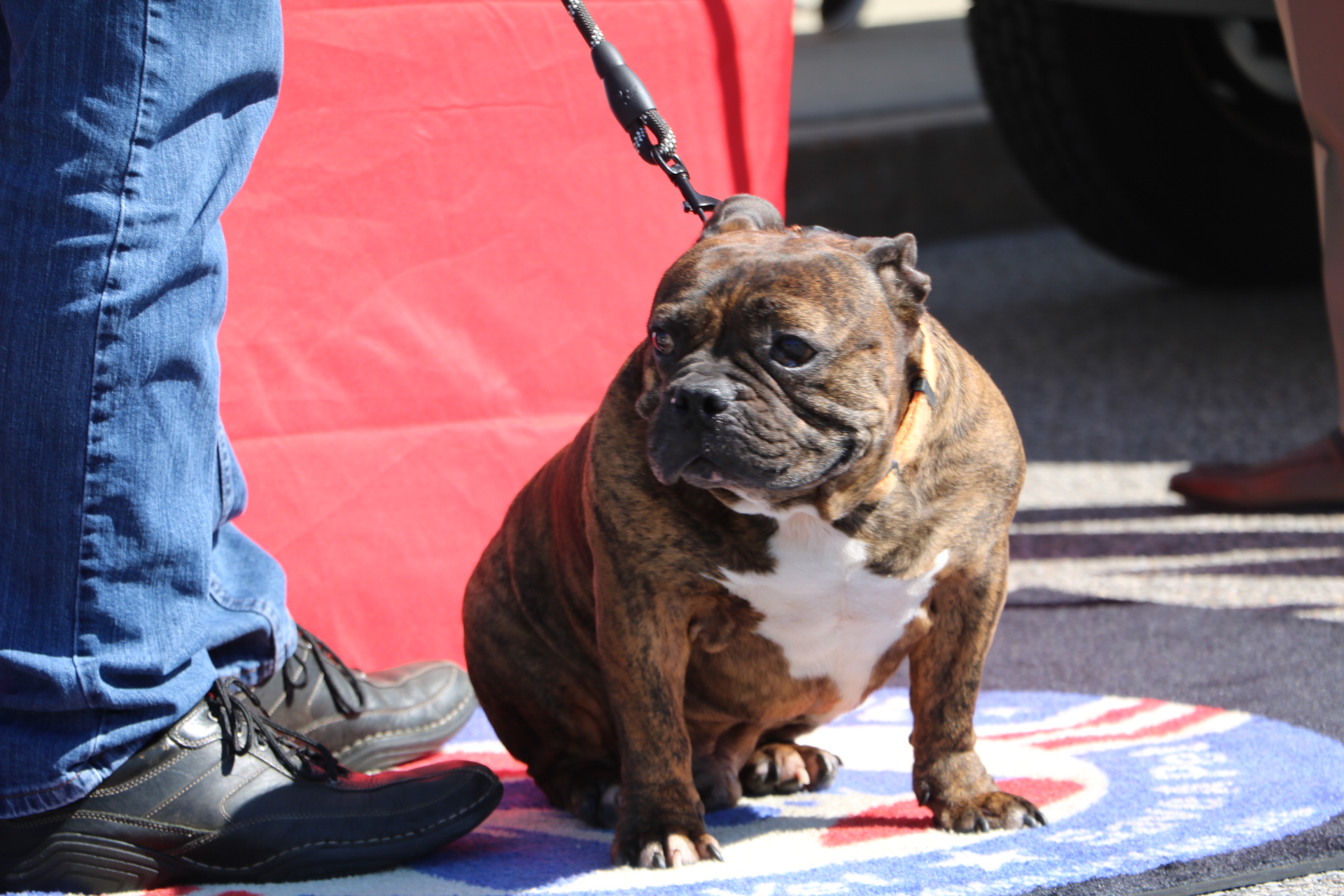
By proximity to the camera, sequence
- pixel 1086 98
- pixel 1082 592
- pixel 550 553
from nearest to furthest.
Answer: pixel 550 553 → pixel 1082 592 → pixel 1086 98

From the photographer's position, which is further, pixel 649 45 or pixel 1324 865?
pixel 649 45

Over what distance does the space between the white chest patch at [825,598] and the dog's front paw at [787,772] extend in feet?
0.74

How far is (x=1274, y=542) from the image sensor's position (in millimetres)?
3021

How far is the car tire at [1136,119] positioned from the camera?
4.56 meters

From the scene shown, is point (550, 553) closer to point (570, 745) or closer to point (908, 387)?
point (570, 745)

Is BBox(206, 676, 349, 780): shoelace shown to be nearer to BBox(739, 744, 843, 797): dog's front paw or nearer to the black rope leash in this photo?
BBox(739, 744, 843, 797): dog's front paw

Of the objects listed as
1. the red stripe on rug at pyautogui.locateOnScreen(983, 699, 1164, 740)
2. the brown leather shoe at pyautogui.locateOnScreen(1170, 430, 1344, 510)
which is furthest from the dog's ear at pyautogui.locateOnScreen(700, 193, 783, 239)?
the brown leather shoe at pyautogui.locateOnScreen(1170, 430, 1344, 510)

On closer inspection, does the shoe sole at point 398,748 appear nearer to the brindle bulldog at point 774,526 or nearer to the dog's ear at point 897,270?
the brindle bulldog at point 774,526

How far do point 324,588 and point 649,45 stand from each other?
3.59 feet

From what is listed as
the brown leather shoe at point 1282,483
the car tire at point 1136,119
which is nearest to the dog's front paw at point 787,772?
the brown leather shoe at point 1282,483

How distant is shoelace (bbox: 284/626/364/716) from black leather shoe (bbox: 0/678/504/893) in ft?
0.78

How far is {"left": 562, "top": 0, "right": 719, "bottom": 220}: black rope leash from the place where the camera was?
195 cm

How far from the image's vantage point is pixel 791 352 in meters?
1.61

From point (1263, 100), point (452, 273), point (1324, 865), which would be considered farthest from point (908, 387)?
point (1263, 100)
